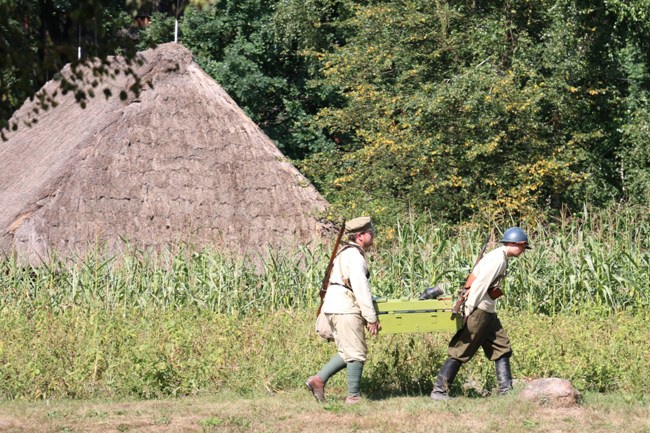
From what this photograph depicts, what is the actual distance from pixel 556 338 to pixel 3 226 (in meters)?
8.60

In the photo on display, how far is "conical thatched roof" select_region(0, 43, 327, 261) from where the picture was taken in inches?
609

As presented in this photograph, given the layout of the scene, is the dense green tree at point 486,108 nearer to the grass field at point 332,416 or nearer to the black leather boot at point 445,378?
the black leather boot at point 445,378

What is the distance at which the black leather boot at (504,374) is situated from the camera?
8.71 m

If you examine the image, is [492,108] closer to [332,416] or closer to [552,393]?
[552,393]

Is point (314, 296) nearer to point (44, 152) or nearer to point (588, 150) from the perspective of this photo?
point (44, 152)

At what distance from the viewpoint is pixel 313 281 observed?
1306 cm

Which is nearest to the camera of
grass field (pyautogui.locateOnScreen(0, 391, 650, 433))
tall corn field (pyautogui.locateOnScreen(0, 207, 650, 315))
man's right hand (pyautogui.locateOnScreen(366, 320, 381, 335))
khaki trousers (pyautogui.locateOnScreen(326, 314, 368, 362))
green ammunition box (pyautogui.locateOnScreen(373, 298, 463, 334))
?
grass field (pyautogui.locateOnScreen(0, 391, 650, 433))

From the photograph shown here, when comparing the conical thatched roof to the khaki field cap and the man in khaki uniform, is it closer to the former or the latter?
the man in khaki uniform

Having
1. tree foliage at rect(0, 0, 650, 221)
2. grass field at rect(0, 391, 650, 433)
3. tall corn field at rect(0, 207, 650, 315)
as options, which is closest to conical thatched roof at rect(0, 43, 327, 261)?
tree foliage at rect(0, 0, 650, 221)

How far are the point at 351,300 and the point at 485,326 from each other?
1.14 metres

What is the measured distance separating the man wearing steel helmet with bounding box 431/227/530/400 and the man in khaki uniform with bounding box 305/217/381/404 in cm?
76

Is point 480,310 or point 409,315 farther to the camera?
point 480,310

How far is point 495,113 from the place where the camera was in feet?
56.2

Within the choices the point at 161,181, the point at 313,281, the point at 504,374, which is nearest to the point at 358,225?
the point at 504,374
